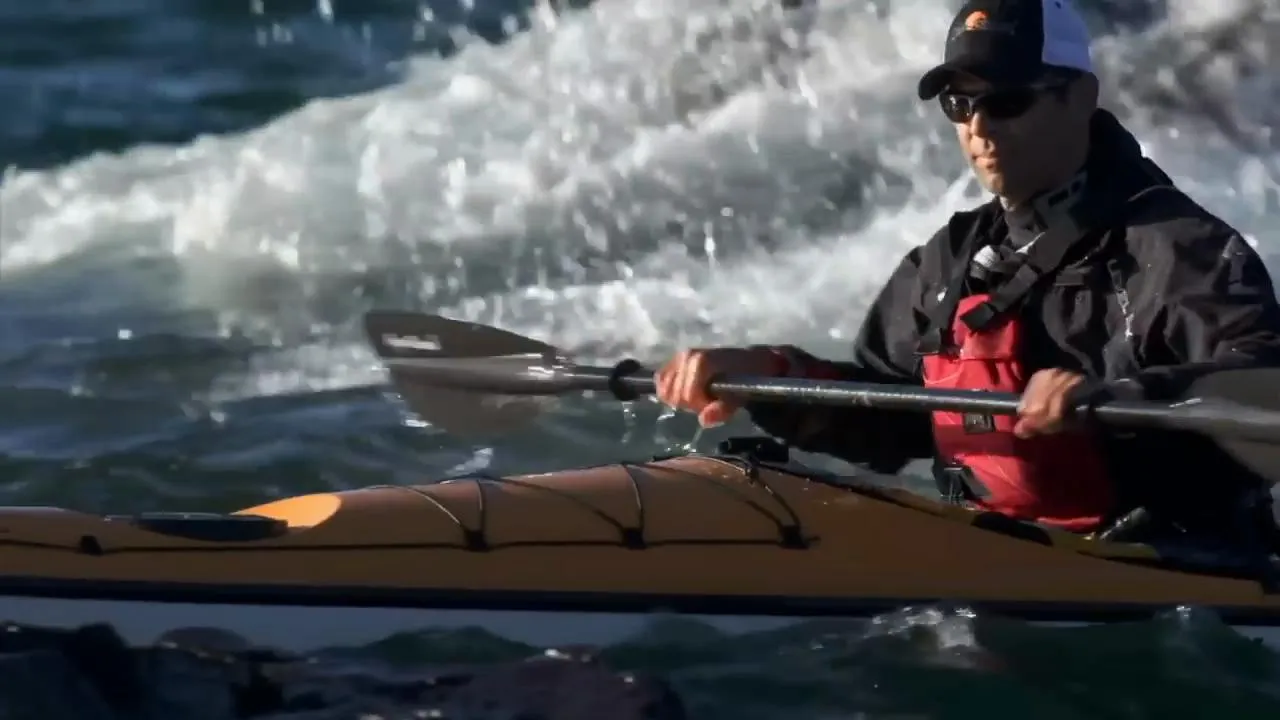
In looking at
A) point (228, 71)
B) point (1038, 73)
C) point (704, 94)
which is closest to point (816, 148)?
point (704, 94)

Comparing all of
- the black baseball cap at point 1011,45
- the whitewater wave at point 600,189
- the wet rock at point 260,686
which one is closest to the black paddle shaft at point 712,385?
the black baseball cap at point 1011,45

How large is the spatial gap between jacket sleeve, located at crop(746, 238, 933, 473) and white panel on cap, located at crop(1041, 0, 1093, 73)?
1.62ft

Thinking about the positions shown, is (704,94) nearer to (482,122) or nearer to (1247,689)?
(482,122)

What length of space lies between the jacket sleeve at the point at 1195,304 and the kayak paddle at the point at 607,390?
0.06m

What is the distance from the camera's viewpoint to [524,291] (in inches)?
285

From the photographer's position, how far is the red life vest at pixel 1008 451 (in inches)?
142

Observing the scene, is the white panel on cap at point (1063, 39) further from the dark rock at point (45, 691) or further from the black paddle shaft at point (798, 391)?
the dark rock at point (45, 691)

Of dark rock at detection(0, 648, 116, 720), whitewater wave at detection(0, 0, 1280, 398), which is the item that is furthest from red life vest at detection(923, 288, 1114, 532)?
whitewater wave at detection(0, 0, 1280, 398)

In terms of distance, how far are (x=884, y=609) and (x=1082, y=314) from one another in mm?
623

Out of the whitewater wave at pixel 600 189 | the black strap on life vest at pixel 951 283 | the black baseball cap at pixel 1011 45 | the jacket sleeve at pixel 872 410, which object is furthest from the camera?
the whitewater wave at pixel 600 189

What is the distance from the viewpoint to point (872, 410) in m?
3.98

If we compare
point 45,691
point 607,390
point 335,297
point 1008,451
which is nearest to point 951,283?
point 1008,451

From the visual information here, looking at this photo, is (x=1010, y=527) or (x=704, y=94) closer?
(x=1010, y=527)

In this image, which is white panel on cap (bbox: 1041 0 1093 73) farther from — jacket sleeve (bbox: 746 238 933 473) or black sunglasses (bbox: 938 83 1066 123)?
jacket sleeve (bbox: 746 238 933 473)
